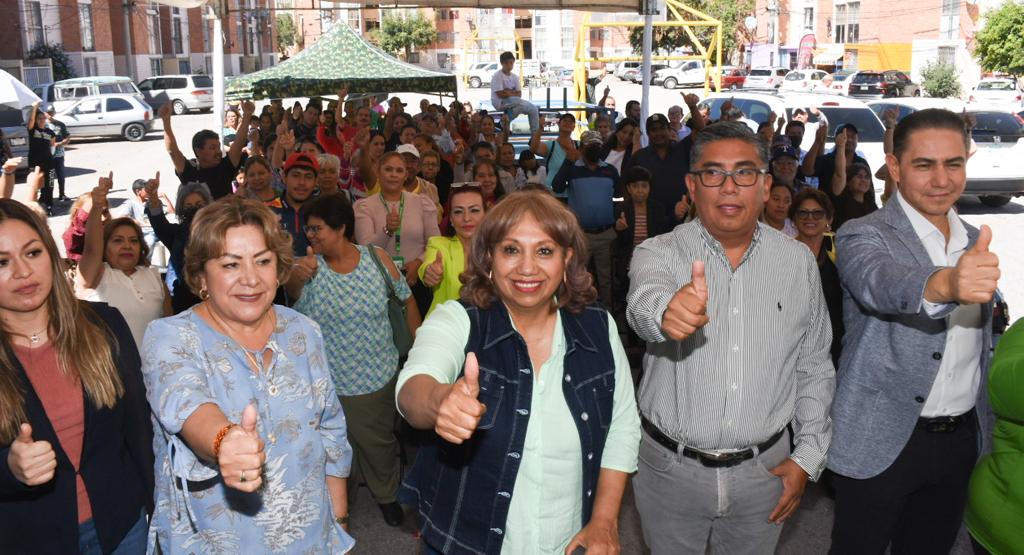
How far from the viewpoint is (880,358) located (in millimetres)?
2990

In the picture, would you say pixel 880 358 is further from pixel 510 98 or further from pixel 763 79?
pixel 763 79

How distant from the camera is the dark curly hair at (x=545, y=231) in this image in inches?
97.2

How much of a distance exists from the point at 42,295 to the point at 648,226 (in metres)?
5.37

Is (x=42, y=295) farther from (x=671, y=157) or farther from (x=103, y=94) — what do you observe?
(x=103, y=94)

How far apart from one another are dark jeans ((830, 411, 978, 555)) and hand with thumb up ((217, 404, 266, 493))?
2.04m

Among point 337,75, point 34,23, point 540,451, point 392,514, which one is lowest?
point 392,514

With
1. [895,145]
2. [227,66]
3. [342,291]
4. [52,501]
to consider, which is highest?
[227,66]

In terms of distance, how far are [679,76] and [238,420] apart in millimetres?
53178

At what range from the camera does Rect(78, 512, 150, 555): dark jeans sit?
2.77 meters

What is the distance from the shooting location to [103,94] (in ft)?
96.0

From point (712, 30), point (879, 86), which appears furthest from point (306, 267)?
point (712, 30)

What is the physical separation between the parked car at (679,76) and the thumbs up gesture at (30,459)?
52.6 m

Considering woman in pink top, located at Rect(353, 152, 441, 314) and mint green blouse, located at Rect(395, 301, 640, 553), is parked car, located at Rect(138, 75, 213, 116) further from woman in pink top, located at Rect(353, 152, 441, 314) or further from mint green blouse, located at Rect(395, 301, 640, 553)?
mint green blouse, located at Rect(395, 301, 640, 553)

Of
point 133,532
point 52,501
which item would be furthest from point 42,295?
point 133,532
